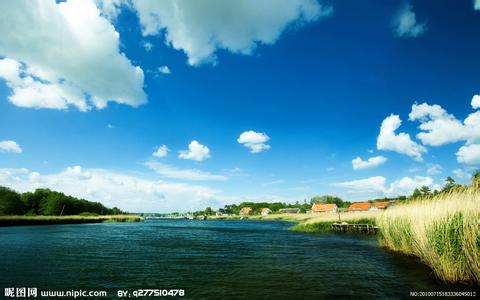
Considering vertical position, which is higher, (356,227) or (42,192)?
(42,192)

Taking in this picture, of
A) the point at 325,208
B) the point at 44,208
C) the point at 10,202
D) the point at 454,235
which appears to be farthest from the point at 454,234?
the point at 325,208

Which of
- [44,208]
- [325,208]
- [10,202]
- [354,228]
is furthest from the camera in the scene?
[325,208]

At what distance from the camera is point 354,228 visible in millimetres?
52156

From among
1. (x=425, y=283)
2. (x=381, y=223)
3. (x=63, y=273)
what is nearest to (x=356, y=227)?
(x=381, y=223)

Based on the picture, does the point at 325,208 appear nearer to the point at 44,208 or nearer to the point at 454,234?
the point at 44,208

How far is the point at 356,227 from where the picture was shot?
171 feet

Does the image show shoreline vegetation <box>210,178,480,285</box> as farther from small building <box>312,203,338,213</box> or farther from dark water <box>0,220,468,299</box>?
small building <box>312,203,338,213</box>

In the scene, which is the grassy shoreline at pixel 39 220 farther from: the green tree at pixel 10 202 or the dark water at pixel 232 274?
the dark water at pixel 232 274

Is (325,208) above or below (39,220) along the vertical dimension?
below

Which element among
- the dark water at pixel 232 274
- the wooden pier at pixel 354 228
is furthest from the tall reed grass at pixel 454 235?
the wooden pier at pixel 354 228

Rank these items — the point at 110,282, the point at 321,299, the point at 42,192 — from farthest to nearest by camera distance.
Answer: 1. the point at 42,192
2. the point at 110,282
3. the point at 321,299

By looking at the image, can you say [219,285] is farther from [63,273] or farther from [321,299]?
[63,273]

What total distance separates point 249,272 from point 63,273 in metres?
11.6

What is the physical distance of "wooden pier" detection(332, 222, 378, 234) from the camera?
47537mm
